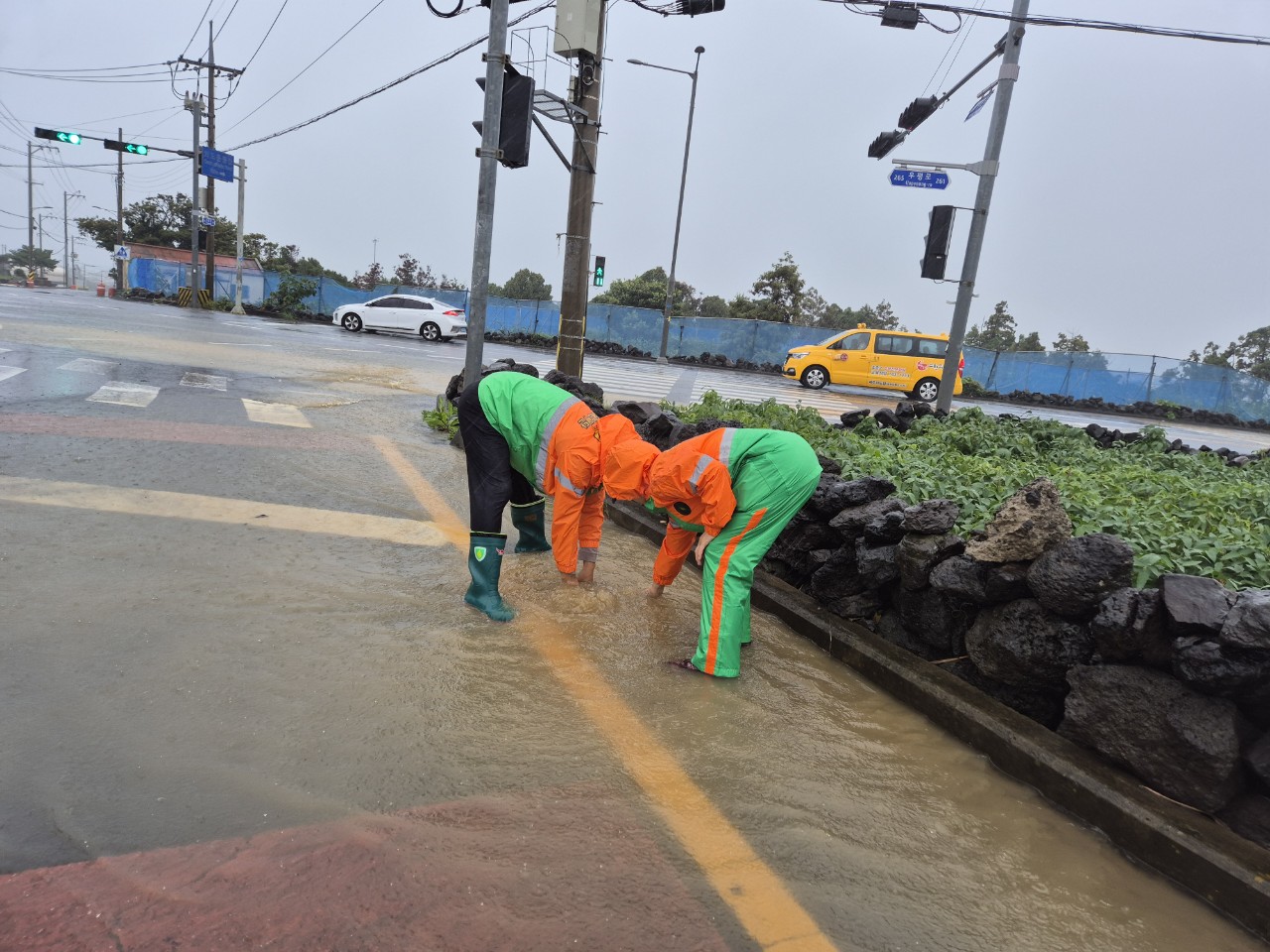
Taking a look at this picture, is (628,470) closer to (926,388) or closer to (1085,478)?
(1085,478)

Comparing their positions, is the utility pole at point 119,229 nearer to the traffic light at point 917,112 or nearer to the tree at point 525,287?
the tree at point 525,287

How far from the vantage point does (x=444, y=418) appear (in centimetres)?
880

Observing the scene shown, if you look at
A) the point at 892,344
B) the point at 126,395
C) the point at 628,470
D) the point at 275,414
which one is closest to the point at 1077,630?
the point at 628,470

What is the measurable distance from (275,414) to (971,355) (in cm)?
2361

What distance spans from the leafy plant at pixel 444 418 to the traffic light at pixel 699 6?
17.8 feet

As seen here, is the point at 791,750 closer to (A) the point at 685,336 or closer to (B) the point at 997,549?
(B) the point at 997,549

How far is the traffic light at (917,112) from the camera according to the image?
1141cm

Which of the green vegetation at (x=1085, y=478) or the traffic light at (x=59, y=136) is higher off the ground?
the traffic light at (x=59, y=136)

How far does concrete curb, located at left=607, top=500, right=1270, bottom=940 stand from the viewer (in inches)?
91.8

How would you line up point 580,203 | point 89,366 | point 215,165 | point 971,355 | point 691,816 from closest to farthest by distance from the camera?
1. point 691,816
2. point 580,203
3. point 89,366
4. point 971,355
5. point 215,165

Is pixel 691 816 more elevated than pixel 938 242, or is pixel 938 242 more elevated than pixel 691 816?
pixel 938 242

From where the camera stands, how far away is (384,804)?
2.40 m

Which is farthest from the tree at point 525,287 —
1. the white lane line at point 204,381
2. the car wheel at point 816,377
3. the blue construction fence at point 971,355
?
the white lane line at point 204,381

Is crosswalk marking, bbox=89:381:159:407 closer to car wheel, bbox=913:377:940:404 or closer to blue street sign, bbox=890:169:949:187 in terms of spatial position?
blue street sign, bbox=890:169:949:187
